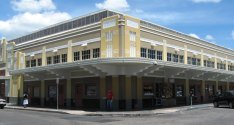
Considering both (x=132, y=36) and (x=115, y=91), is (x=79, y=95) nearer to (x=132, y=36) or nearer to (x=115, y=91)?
(x=115, y=91)

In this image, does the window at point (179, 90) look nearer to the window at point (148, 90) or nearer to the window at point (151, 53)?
the window at point (148, 90)

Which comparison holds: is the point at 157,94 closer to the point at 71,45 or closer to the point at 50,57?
the point at 71,45

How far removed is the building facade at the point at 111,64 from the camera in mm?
28859

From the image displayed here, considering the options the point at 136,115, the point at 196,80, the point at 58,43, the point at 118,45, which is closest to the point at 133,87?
the point at 118,45

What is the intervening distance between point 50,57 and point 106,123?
20.6m

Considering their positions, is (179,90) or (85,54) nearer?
(85,54)

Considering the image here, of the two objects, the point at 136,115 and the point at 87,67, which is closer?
the point at 136,115

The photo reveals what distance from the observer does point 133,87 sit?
97.3ft

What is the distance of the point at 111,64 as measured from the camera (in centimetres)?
2766

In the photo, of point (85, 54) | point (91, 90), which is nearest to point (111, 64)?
point (91, 90)

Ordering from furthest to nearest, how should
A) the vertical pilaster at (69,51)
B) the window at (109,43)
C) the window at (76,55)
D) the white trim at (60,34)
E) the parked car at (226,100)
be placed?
1. the vertical pilaster at (69,51)
2. the window at (76,55)
3. the white trim at (60,34)
4. the parked car at (226,100)
5. the window at (109,43)

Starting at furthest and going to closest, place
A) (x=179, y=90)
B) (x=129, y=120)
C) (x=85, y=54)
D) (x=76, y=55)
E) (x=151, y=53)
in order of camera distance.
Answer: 1. (x=179, y=90)
2. (x=76, y=55)
3. (x=85, y=54)
4. (x=151, y=53)
5. (x=129, y=120)

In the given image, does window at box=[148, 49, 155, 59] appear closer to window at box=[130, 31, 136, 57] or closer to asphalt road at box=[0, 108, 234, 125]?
window at box=[130, 31, 136, 57]

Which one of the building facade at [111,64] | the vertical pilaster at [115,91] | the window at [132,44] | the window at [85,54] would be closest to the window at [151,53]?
the building facade at [111,64]
